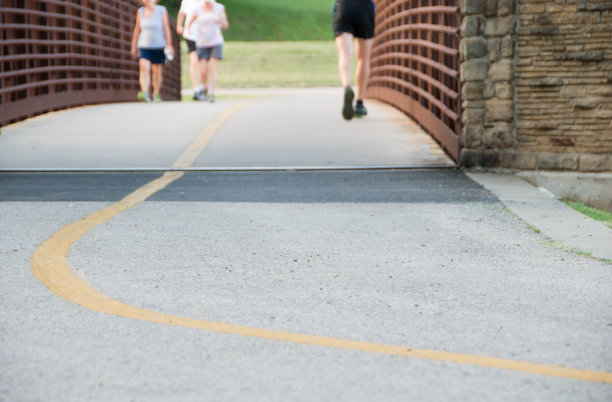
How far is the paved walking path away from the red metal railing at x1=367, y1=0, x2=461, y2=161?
50.6 inches

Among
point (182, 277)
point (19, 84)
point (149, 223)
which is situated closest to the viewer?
point (182, 277)

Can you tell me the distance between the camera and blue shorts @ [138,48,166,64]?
15.5 metres

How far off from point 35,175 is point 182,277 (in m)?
4.60

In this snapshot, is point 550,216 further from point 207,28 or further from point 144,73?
point 144,73

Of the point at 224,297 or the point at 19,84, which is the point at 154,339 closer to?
the point at 224,297

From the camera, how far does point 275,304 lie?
12.6ft

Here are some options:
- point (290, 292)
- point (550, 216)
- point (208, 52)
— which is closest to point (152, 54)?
point (208, 52)

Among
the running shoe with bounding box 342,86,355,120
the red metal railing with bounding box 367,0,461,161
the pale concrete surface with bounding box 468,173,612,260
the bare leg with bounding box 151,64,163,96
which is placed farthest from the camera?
the bare leg with bounding box 151,64,163,96

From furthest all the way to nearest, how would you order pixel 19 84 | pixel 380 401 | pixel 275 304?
1. pixel 19 84
2. pixel 275 304
3. pixel 380 401

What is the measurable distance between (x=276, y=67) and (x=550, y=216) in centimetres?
2686

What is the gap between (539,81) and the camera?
315 inches

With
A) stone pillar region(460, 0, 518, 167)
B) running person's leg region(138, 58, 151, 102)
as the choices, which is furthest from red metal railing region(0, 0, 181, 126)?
stone pillar region(460, 0, 518, 167)

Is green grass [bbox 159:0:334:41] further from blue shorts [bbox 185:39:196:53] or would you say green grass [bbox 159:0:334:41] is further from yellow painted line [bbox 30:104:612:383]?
yellow painted line [bbox 30:104:612:383]

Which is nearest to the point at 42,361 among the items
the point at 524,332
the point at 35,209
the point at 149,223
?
the point at 524,332
